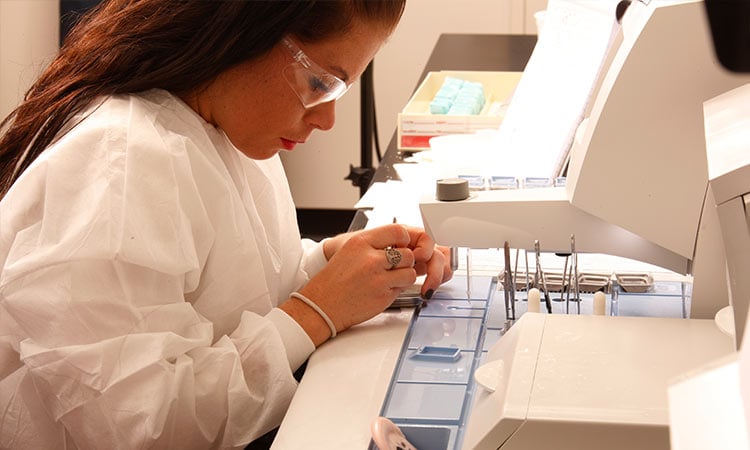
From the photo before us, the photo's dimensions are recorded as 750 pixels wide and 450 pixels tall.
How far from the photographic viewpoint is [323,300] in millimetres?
1452

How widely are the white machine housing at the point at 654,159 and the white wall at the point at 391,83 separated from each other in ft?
9.67

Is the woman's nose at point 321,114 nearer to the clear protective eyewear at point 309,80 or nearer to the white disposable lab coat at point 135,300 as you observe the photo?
the clear protective eyewear at point 309,80

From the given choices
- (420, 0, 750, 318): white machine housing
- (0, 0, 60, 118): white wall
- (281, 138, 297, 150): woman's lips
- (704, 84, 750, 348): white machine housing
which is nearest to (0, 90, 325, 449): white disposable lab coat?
(281, 138, 297, 150): woman's lips

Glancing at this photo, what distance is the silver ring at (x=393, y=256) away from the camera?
4.95ft

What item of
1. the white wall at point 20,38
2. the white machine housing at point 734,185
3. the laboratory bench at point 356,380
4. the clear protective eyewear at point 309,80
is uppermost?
the white wall at point 20,38

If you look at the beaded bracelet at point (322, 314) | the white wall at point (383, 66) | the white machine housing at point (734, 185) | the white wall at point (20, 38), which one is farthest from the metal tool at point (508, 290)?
the white wall at point (383, 66)

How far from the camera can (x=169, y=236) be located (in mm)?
1268

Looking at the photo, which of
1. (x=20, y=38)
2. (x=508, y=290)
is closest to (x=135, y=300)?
(x=508, y=290)

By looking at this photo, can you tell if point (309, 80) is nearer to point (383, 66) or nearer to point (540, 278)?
point (540, 278)

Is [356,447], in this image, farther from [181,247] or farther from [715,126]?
[715,126]

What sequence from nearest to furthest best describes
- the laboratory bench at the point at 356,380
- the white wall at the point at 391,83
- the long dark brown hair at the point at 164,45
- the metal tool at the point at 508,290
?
the laboratory bench at the point at 356,380 → the long dark brown hair at the point at 164,45 → the metal tool at the point at 508,290 → the white wall at the point at 391,83

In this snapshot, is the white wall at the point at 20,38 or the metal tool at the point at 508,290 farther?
the white wall at the point at 20,38

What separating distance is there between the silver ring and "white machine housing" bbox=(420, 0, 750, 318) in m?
0.23

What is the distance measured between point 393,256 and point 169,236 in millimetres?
372
